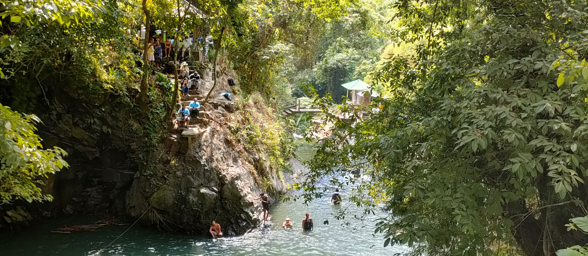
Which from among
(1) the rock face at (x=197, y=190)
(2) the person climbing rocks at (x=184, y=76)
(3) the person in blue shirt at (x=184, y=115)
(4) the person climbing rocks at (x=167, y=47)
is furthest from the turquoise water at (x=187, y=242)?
(4) the person climbing rocks at (x=167, y=47)

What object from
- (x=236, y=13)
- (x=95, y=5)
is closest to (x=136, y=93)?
(x=236, y=13)

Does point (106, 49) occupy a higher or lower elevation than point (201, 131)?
higher

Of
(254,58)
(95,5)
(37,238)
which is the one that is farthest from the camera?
(254,58)

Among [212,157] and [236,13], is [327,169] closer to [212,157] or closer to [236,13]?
[236,13]

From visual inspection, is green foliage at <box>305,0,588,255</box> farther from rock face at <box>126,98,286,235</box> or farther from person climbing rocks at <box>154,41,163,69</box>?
person climbing rocks at <box>154,41,163,69</box>

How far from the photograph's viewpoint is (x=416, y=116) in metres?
4.35

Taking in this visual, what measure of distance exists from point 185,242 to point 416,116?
22.5 feet

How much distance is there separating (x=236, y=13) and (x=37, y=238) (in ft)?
21.3

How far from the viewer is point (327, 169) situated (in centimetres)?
612

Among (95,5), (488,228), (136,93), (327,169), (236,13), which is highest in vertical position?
(236,13)

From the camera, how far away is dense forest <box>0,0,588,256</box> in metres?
3.18

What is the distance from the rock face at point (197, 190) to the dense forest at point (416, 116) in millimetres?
558

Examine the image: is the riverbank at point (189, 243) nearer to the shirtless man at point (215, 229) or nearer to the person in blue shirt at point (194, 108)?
the shirtless man at point (215, 229)

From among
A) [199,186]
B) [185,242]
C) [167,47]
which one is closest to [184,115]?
[199,186]
